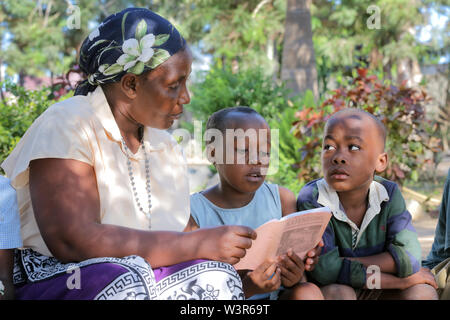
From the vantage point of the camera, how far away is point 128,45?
79.5 inches

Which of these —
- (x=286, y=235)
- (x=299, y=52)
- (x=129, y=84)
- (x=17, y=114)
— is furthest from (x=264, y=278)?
(x=299, y=52)

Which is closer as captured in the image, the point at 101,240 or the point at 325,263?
the point at 101,240

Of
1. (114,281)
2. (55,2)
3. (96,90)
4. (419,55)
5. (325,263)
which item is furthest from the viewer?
(55,2)

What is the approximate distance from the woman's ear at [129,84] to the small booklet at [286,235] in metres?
0.76

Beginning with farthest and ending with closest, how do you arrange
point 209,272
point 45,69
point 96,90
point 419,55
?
point 45,69
point 419,55
point 96,90
point 209,272

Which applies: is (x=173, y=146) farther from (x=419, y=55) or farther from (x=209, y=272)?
(x=419, y=55)

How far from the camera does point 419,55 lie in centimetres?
1727

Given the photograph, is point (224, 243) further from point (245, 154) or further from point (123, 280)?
point (245, 154)

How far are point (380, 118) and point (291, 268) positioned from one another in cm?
404

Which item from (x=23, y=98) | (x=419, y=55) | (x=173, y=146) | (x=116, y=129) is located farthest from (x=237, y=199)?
(x=419, y=55)

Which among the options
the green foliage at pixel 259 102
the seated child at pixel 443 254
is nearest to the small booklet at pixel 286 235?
the seated child at pixel 443 254

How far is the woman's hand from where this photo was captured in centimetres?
183

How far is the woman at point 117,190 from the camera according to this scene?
5.70 ft
